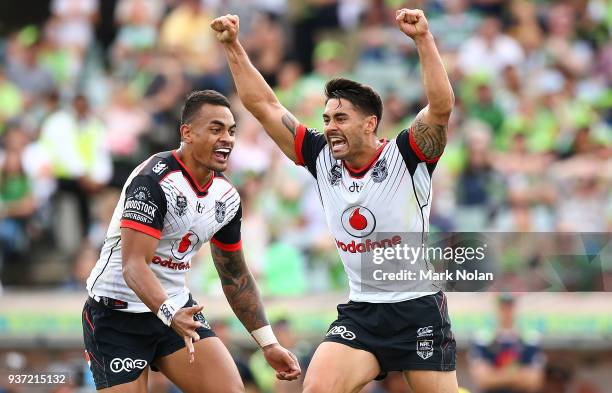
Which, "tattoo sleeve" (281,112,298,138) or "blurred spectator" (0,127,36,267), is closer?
"tattoo sleeve" (281,112,298,138)

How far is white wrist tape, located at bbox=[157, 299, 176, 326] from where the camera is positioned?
27.5ft

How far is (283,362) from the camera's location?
9.34 metres

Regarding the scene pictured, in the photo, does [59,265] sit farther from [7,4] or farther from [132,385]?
[132,385]

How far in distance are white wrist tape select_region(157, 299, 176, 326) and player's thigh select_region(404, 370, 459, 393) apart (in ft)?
5.75

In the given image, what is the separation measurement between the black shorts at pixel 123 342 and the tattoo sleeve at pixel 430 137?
6.59ft

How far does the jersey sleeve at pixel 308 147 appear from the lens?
935cm

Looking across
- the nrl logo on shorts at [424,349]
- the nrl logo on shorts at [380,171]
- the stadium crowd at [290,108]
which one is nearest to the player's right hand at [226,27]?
the nrl logo on shorts at [380,171]

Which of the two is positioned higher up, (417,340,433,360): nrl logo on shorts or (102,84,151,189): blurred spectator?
(102,84,151,189): blurred spectator

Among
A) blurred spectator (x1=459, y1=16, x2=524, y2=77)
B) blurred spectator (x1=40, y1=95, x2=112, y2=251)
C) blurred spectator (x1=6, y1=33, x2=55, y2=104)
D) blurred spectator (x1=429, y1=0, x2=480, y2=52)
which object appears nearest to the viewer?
blurred spectator (x1=40, y1=95, x2=112, y2=251)

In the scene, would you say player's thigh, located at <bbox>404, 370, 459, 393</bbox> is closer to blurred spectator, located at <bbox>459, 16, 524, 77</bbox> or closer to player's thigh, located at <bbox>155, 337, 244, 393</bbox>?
player's thigh, located at <bbox>155, 337, 244, 393</bbox>

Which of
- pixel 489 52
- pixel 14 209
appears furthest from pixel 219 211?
pixel 489 52

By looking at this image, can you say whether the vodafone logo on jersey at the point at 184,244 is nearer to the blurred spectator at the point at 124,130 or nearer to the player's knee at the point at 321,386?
the player's knee at the point at 321,386

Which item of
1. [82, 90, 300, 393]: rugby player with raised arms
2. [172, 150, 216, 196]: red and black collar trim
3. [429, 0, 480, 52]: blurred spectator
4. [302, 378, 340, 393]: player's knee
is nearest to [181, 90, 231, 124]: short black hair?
[82, 90, 300, 393]: rugby player with raised arms

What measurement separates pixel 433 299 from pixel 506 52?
962cm
